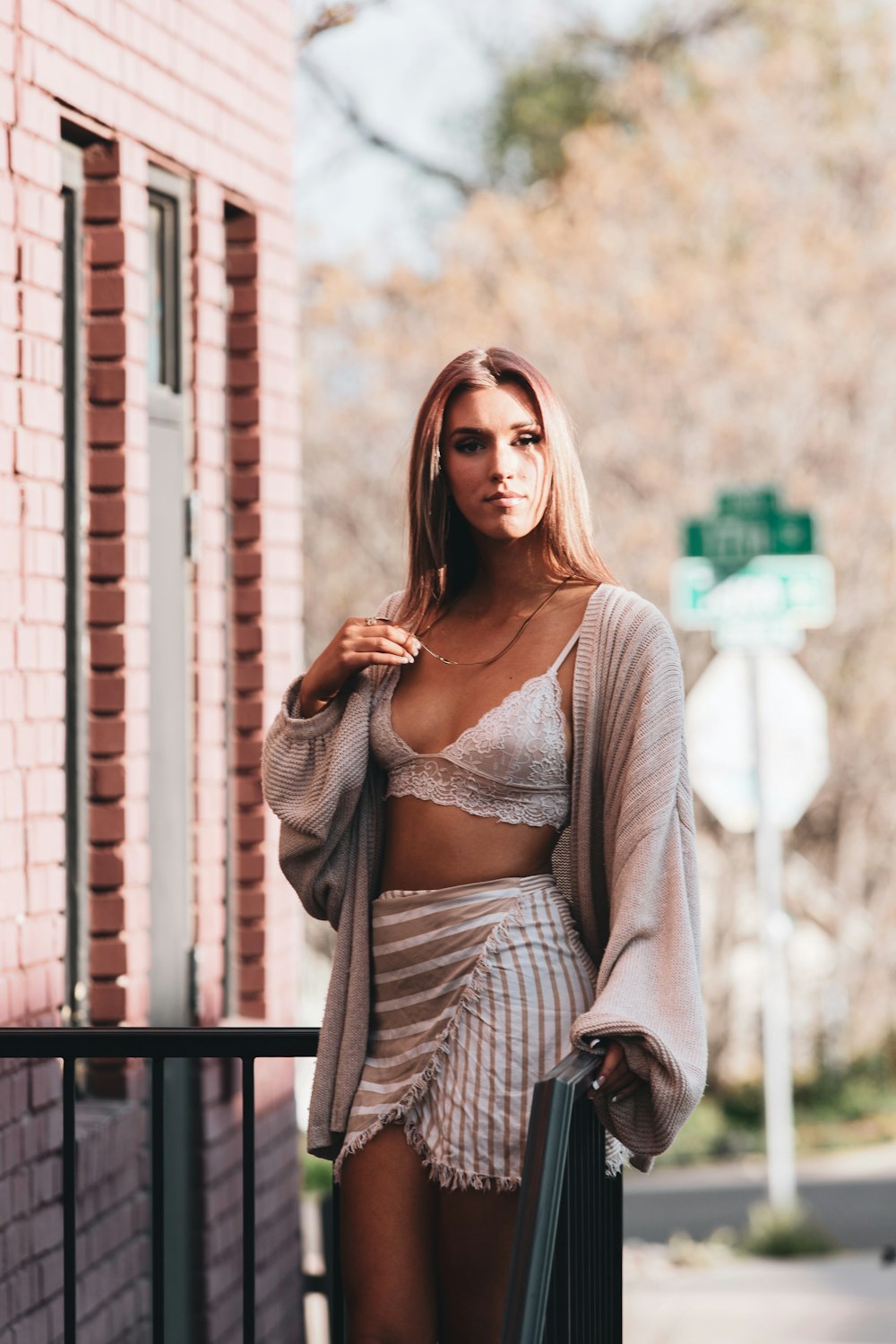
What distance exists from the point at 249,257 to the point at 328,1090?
381cm

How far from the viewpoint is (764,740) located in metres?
10.1

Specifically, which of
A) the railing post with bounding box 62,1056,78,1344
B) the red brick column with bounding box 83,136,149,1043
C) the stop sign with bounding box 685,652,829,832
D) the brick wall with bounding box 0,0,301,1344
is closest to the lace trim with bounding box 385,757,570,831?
the railing post with bounding box 62,1056,78,1344

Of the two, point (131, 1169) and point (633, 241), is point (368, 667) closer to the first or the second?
point (131, 1169)

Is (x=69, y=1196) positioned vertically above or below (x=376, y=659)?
below

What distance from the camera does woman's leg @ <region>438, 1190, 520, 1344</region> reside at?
2.96 m

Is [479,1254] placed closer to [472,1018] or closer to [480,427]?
[472,1018]

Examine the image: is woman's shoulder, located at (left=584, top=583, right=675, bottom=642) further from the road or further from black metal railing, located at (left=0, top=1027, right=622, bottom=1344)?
the road

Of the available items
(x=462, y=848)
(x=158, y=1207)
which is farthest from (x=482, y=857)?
(x=158, y=1207)

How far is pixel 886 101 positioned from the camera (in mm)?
16969

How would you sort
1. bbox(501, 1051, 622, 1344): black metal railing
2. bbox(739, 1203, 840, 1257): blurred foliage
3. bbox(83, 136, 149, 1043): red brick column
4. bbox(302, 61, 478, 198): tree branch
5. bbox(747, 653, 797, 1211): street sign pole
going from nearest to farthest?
1. bbox(501, 1051, 622, 1344): black metal railing
2. bbox(83, 136, 149, 1043): red brick column
3. bbox(747, 653, 797, 1211): street sign pole
4. bbox(739, 1203, 840, 1257): blurred foliage
5. bbox(302, 61, 478, 198): tree branch

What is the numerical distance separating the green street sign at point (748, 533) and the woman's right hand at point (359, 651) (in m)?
6.56

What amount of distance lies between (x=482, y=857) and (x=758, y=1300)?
6.67 m

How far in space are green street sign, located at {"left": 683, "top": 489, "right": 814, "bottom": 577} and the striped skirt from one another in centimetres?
667

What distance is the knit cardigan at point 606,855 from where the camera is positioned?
2.88m
